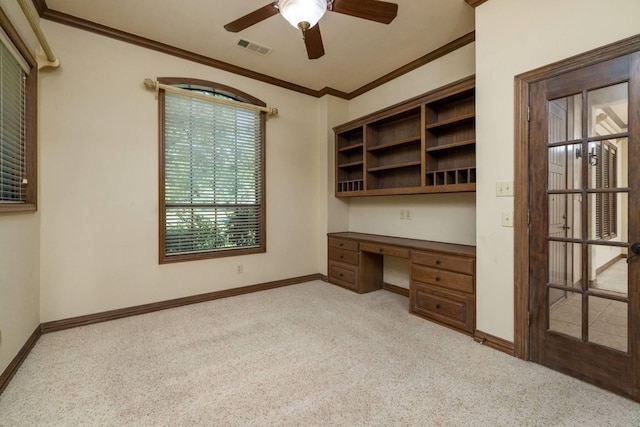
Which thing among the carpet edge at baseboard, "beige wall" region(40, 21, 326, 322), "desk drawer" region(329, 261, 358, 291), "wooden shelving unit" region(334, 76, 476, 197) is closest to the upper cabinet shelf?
→ "wooden shelving unit" region(334, 76, 476, 197)

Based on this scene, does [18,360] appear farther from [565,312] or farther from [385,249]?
[565,312]

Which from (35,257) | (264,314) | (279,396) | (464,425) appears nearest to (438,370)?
(464,425)

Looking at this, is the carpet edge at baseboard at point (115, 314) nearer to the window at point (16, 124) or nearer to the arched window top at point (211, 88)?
the window at point (16, 124)

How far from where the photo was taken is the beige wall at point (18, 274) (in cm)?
186

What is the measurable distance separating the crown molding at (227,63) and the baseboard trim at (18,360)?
9.09ft

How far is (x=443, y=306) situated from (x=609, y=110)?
1893mm

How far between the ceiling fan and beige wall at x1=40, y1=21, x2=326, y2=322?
60.2 inches

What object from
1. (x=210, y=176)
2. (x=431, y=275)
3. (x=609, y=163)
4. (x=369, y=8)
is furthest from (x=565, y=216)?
(x=210, y=176)

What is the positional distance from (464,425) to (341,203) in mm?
3270

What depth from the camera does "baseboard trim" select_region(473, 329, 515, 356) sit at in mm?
2188

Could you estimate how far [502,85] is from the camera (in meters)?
2.24

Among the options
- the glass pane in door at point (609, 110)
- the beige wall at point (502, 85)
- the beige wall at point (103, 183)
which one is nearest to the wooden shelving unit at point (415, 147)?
the beige wall at point (502, 85)

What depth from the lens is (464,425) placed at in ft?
4.88

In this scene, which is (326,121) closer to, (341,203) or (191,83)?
(341,203)
